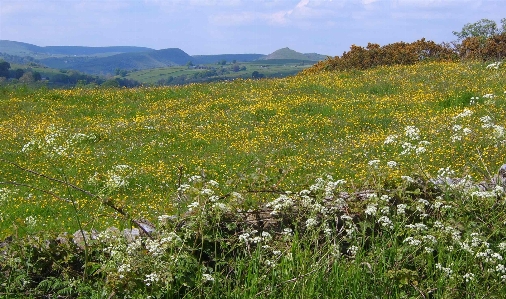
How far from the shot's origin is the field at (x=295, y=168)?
540cm

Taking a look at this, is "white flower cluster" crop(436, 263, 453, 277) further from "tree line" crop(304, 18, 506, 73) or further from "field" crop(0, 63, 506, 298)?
"tree line" crop(304, 18, 506, 73)

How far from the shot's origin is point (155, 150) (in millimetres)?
15648

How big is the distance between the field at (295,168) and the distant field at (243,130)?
7 cm

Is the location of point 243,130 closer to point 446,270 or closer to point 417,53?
point 446,270

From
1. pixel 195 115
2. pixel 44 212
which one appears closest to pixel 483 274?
pixel 44 212

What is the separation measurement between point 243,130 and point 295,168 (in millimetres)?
4635

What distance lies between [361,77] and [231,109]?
879cm

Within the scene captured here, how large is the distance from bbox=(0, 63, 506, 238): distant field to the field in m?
0.07

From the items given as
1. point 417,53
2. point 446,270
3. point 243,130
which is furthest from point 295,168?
point 417,53

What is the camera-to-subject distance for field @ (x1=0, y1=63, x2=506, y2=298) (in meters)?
5.40

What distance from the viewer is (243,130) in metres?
17.4

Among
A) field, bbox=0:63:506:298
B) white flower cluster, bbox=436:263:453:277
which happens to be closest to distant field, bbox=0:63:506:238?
field, bbox=0:63:506:298

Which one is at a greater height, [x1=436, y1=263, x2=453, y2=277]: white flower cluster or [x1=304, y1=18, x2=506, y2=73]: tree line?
[x1=304, y1=18, x2=506, y2=73]: tree line

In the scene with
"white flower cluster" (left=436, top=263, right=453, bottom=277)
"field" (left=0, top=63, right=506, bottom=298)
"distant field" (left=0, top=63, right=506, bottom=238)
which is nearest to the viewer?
"white flower cluster" (left=436, top=263, right=453, bottom=277)
